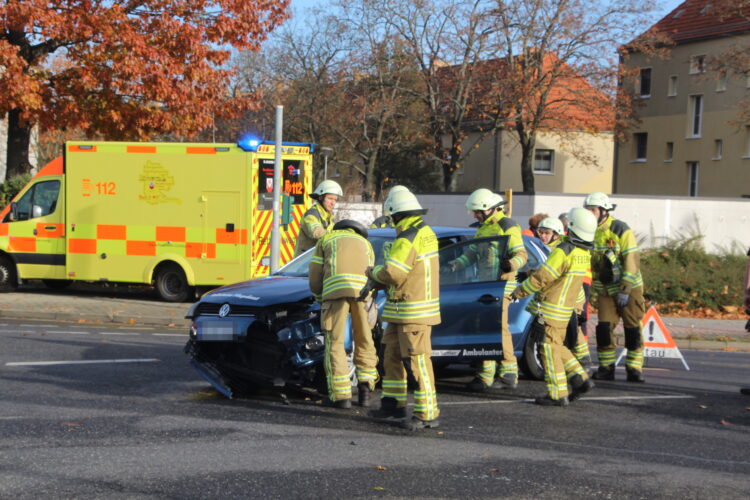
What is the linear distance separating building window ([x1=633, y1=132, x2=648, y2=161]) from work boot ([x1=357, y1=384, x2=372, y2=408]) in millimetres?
45529

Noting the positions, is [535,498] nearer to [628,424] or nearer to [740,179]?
[628,424]

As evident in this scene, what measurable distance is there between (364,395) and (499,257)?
1.94 m

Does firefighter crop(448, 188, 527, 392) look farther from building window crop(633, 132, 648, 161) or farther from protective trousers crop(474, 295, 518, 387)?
building window crop(633, 132, 648, 161)

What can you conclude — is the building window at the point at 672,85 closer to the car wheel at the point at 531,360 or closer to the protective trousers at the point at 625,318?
the protective trousers at the point at 625,318

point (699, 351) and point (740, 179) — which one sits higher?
point (740, 179)

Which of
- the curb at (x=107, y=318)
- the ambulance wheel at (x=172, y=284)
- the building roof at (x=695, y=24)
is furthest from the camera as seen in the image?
the building roof at (x=695, y=24)

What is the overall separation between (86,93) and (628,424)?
645 inches

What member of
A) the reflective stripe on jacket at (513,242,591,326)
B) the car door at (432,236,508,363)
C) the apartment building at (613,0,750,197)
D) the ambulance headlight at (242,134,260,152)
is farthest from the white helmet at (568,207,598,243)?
the apartment building at (613,0,750,197)

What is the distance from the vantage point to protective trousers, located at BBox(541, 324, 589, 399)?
8055 mm

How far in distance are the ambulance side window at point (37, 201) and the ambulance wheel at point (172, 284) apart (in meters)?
2.45

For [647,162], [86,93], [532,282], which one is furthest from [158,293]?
[647,162]

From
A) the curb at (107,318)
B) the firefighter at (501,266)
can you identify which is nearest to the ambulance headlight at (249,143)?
the curb at (107,318)

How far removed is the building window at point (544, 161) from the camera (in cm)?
5462

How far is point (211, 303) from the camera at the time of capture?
787 centimetres
